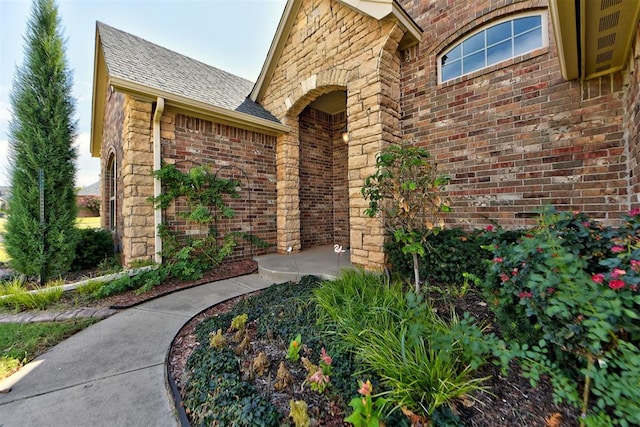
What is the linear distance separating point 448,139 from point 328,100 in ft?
11.4

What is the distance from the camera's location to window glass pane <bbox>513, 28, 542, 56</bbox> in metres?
3.20

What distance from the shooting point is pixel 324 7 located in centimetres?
491

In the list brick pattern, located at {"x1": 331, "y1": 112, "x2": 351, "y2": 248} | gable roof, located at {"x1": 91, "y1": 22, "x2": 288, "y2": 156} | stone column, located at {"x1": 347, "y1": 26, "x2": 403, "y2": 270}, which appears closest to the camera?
stone column, located at {"x1": 347, "y1": 26, "x2": 403, "y2": 270}

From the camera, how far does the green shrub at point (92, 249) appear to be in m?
5.16

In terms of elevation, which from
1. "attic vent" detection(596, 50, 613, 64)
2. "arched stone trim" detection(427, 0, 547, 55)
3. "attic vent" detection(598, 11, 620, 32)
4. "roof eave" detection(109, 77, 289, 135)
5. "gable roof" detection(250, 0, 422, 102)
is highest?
"gable roof" detection(250, 0, 422, 102)

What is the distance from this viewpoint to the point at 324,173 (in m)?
6.92

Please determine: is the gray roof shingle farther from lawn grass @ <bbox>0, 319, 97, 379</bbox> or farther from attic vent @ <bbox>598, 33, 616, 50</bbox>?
attic vent @ <bbox>598, 33, 616, 50</bbox>

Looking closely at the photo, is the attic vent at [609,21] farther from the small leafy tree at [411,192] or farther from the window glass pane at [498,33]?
the small leafy tree at [411,192]

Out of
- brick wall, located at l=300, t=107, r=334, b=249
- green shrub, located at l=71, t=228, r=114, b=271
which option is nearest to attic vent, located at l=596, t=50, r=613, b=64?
brick wall, located at l=300, t=107, r=334, b=249

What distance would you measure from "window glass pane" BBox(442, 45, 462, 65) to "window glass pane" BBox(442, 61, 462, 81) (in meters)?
0.07

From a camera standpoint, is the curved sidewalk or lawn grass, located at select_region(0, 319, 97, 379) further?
lawn grass, located at select_region(0, 319, 97, 379)

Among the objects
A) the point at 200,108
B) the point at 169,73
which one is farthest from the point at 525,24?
the point at 169,73

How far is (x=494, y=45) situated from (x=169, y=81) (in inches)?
222

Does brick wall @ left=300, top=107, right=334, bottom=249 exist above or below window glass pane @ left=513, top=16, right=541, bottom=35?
below
